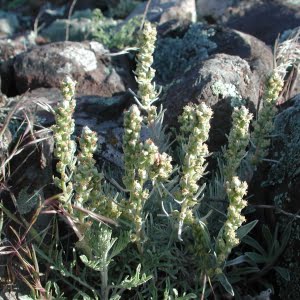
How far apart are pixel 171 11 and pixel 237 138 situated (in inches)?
168

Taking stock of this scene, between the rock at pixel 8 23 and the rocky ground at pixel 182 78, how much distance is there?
1.86 metres

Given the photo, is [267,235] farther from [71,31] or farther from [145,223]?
[71,31]

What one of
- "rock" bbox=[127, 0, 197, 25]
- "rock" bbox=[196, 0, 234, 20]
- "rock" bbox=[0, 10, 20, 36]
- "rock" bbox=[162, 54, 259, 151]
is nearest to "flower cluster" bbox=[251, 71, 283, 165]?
"rock" bbox=[162, 54, 259, 151]

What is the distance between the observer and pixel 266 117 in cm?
325

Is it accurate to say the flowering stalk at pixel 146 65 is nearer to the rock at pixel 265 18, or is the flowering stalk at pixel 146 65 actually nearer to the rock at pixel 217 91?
the rock at pixel 217 91

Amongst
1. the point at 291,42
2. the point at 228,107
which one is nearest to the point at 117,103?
the point at 228,107

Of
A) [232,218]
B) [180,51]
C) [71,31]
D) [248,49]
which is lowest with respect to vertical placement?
[71,31]

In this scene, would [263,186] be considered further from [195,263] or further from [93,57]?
[93,57]

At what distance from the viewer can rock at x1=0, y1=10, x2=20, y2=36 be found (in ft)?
30.7

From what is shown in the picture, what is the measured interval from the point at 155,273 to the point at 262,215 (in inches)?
31.8

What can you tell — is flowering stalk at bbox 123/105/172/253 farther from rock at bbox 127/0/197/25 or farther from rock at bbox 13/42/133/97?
rock at bbox 127/0/197/25

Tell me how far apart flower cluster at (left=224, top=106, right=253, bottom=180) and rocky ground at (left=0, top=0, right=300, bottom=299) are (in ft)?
1.29

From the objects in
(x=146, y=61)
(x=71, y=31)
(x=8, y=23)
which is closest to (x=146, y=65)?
(x=146, y=61)

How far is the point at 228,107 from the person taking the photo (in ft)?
12.0
